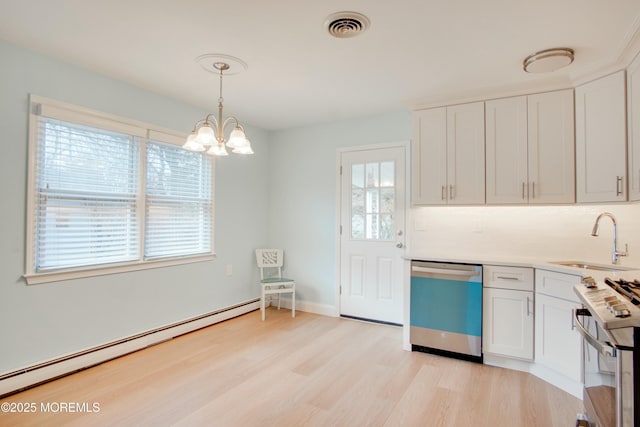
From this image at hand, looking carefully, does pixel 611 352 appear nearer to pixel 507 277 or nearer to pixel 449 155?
pixel 507 277

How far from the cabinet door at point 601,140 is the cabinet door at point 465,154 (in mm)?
723

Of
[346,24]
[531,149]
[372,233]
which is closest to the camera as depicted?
[346,24]

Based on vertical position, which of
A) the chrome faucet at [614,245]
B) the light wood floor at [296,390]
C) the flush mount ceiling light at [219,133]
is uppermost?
the flush mount ceiling light at [219,133]

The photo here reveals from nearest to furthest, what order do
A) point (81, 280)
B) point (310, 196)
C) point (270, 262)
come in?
point (81, 280) < point (310, 196) < point (270, 262)

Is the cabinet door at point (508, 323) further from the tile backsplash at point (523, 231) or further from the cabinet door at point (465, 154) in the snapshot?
the cabinet door at point (465, 154)

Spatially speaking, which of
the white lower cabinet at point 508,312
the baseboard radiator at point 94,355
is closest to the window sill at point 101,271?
the baseboard radiator at point 94,355

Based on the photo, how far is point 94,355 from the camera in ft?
8.98

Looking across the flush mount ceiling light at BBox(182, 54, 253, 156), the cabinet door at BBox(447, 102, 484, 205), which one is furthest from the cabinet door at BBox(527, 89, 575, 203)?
the flush mount ceiling light at BBox(182, 54, 253, 156)

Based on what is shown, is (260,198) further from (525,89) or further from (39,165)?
(525,89)

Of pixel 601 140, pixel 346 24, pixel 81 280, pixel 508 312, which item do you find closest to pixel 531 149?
pixel 601 140

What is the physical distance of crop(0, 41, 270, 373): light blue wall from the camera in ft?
7.59

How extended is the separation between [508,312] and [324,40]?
2.53m

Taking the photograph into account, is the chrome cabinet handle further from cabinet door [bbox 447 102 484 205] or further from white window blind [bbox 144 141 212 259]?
white window blind [bbox 144 141 212 259]

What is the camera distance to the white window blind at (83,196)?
8.18ft
